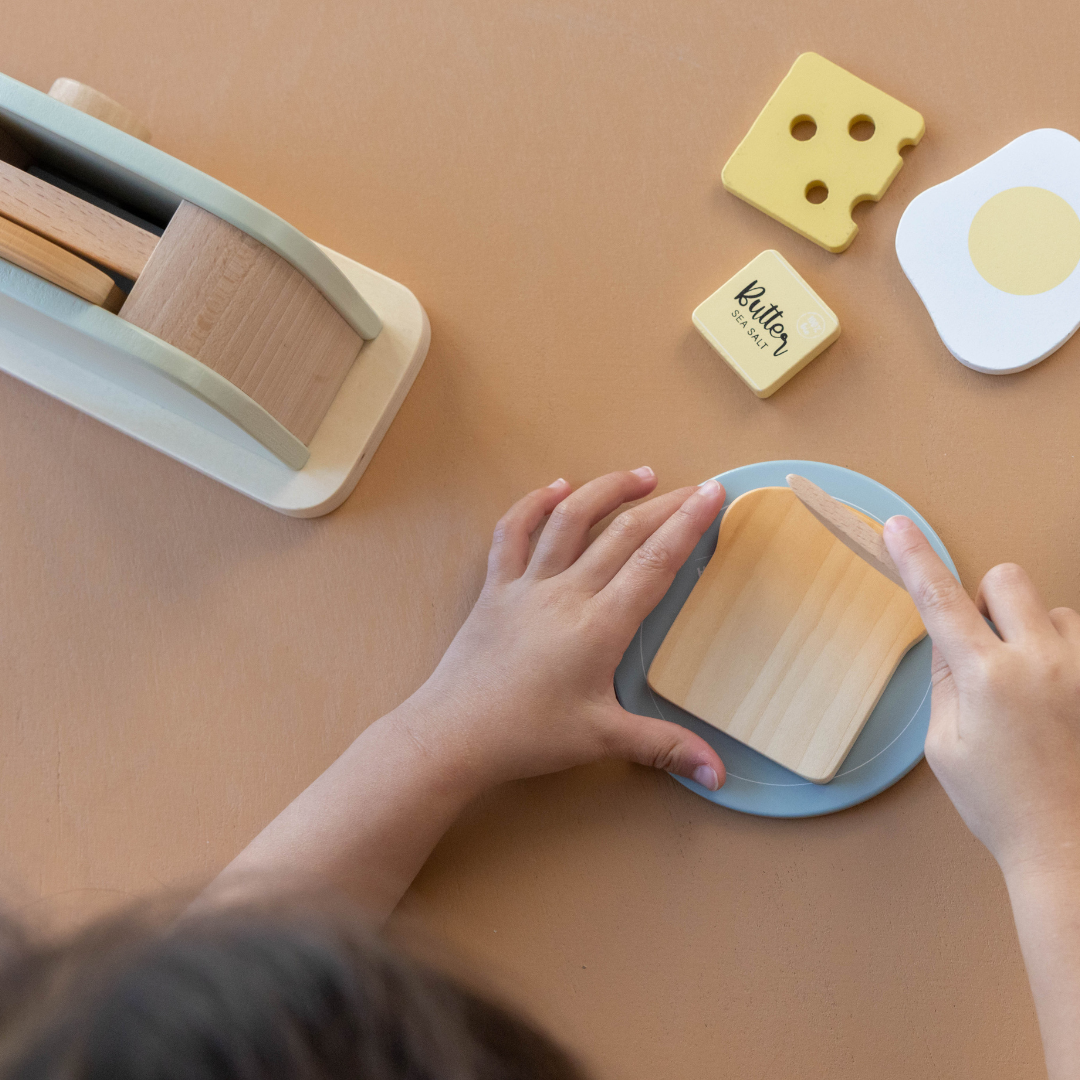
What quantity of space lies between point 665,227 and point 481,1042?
52 cm

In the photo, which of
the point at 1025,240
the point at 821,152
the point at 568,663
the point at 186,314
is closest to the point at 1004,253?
the point at 1025,240

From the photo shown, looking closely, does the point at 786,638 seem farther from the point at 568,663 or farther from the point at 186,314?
the point at 186,314

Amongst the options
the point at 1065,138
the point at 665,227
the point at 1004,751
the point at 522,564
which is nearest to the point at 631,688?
the point at 522,564

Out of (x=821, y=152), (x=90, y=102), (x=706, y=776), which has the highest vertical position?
(x=821, y=152)

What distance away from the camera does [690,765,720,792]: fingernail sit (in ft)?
1.84

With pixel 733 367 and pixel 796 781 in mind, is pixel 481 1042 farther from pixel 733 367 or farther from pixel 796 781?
pixel 733 367

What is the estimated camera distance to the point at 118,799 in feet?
2.04

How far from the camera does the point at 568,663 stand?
0.57 m

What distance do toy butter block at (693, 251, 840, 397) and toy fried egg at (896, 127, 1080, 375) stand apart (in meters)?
0.07

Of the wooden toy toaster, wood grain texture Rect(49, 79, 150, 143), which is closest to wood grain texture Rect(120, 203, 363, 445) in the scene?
the wooden toy toaster

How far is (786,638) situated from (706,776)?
101mm

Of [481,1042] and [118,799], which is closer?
[481,1042]

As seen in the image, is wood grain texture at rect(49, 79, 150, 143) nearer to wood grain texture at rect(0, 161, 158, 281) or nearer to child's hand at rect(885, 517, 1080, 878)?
wood grain texture at rect(0, 161, 158, 281)

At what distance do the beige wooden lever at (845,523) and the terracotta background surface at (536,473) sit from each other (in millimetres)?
71
